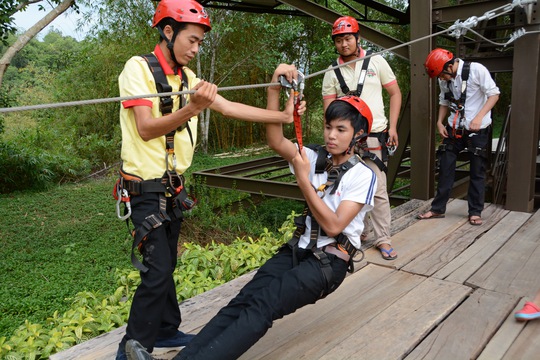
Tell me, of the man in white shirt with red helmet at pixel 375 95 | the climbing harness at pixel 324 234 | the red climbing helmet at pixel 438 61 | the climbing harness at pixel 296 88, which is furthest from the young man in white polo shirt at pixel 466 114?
the climbing harness at pixel 296 88

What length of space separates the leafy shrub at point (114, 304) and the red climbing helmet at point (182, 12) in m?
1.83

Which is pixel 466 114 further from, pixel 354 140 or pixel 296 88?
pixel 296 88

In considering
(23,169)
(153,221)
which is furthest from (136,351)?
(23,169)

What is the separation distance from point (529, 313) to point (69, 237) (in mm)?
6487

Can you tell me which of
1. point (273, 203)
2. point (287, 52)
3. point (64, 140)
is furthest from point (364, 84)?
point (287, 52)

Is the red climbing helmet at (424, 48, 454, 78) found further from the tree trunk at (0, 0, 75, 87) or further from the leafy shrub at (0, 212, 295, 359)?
the tree trunk at (0, 0, 75, 87)

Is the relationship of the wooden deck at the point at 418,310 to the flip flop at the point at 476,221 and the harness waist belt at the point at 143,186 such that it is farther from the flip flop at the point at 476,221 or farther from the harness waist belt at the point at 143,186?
the harness waist belt at the point at 143,186

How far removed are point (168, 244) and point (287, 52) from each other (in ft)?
47.7

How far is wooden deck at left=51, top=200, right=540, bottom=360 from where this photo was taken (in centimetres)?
238

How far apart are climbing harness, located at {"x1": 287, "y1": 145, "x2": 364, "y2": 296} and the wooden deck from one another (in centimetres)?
44

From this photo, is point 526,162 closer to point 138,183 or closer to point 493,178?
point 493,178

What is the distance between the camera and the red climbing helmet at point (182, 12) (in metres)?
2.11

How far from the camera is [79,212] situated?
8.63 meters

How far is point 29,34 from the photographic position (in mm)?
7102
